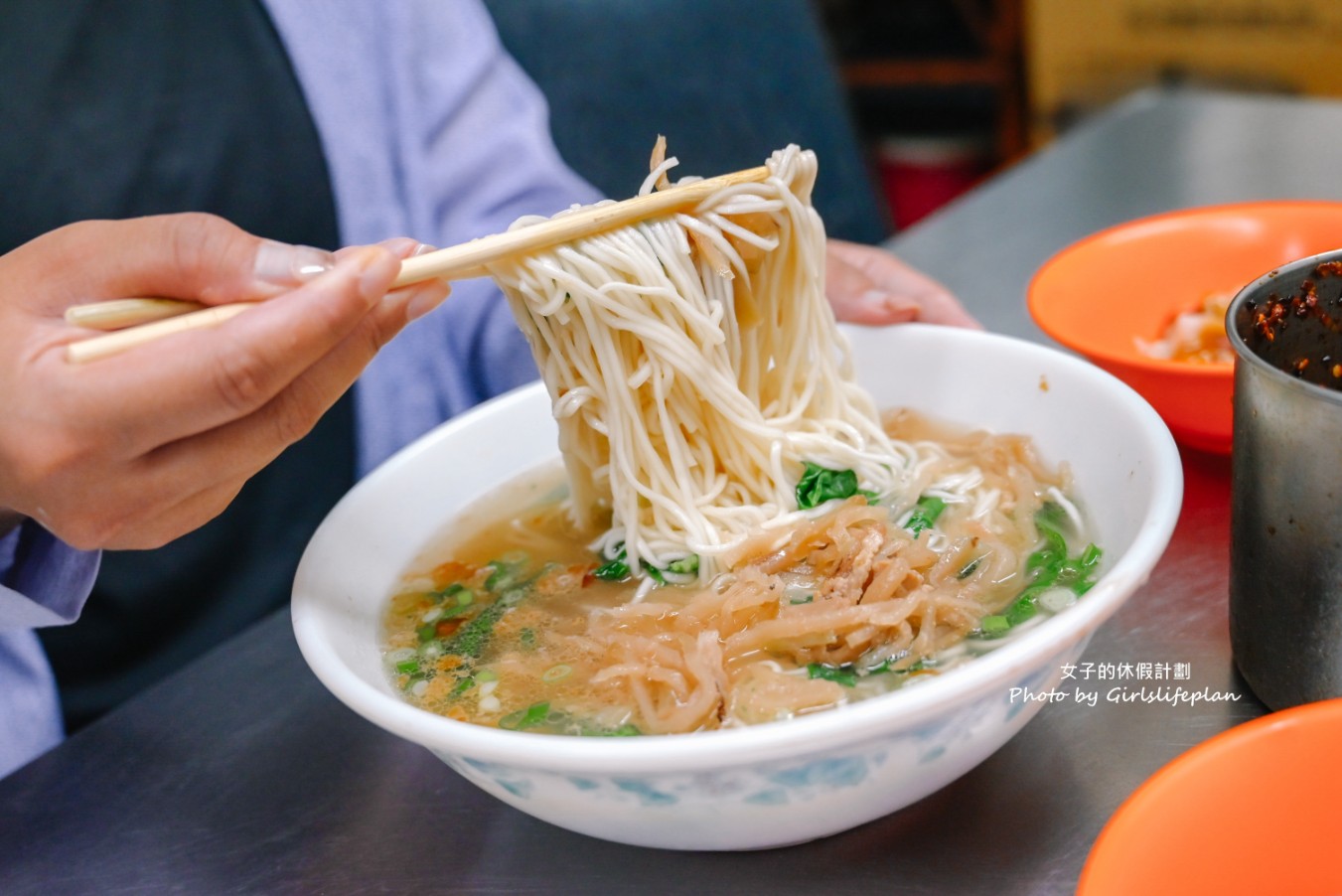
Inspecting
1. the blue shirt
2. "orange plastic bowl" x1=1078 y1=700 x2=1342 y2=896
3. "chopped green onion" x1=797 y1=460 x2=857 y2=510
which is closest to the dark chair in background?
the blue shirt

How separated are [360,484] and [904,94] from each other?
5.21m

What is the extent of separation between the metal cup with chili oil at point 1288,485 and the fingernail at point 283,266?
105cm

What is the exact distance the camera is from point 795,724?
0.99 meters

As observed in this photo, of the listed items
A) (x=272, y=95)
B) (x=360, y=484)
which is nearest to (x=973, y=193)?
(x=272, y=95)

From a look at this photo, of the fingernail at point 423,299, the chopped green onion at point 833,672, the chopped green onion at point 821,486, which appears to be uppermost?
the fingernail at point 423,299

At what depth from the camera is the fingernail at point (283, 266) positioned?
4.01ft

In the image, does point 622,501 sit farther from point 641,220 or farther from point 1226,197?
point 1226,197

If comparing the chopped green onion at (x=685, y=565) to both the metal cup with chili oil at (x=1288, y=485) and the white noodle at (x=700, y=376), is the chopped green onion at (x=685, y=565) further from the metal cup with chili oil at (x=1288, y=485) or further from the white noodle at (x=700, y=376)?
the metal cup with chili oil at (x=1288, y=485)

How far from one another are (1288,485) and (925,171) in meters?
5.23

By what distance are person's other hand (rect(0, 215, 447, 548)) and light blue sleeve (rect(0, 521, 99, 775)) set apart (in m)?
0.29

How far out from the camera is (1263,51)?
17.5 ft

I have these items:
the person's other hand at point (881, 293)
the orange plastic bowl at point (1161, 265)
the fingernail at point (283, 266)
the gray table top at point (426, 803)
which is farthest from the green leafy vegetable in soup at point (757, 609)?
the fingernail at point (283, 266)

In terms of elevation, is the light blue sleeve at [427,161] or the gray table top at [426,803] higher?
the light blue sleeve at [427,161]

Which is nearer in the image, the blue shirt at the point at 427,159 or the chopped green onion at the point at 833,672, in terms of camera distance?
the chopped green onion at the point at 833,672
